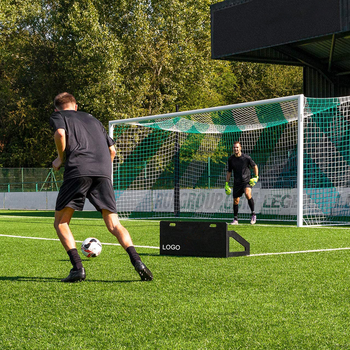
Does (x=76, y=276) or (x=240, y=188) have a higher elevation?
(x=240, y=188)

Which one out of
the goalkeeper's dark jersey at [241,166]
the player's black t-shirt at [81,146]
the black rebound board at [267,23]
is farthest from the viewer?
the black rebound board at [267,23]

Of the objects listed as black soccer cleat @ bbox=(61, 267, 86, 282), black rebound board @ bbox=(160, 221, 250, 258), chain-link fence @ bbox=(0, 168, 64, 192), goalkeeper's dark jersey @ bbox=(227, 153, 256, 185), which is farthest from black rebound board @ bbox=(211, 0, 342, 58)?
chain-link fence @ bbox=(0, 168, 64, 192)

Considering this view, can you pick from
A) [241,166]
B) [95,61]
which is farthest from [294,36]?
[95,61]

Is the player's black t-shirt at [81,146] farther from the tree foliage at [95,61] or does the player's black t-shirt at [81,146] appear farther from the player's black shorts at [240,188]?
the tree foliage at [95,61]

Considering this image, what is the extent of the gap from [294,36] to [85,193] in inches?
507

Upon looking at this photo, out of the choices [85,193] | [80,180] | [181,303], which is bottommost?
[181,303]

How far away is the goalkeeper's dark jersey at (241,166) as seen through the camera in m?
14.5

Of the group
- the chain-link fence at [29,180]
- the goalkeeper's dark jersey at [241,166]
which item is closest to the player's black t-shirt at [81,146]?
the goalkeeper's dark jersey at [241,166]

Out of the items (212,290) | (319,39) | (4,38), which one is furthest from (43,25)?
(212,290)

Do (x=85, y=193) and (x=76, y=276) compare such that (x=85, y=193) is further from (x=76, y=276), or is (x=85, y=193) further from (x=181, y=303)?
(x=181, y=303)

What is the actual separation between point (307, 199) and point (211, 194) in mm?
4992

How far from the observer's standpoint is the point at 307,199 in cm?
1653

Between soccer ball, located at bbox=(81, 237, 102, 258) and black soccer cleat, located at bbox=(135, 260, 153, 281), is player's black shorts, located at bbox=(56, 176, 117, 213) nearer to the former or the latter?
black soccer cleat, located at bbox=(135, 260, 153, 281)

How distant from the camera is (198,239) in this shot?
24.8 feet
